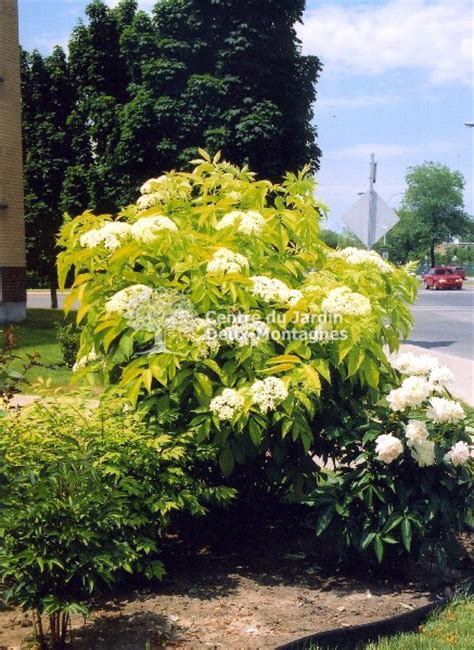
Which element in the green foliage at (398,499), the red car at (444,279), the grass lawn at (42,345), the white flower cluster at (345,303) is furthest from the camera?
the red car at (444,279)

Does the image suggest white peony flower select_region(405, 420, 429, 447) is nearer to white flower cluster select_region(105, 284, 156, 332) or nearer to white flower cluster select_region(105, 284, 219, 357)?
white flower cluster select_region(105, 284, 219, 357)

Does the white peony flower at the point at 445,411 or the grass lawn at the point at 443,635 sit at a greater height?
the white peony flower at the point at 445,411

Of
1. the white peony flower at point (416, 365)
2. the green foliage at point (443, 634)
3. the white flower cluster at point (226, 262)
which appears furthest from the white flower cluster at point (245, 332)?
the green foliage at point (443, 634)

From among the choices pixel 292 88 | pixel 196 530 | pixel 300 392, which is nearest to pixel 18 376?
pixel 300 392

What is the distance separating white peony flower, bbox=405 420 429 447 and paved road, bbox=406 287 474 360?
266 inches

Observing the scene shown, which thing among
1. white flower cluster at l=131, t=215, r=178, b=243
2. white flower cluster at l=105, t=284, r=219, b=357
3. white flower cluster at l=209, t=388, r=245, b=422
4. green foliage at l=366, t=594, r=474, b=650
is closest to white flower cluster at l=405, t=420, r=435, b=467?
green foliage at l=366, t=594, r=474, b=650

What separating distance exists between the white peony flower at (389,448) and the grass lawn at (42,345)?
747 centimetres

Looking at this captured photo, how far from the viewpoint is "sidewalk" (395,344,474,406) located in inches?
425

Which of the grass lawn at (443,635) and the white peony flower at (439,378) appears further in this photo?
the white peony flower at (439,378)

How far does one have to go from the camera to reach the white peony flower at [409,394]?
4277mm

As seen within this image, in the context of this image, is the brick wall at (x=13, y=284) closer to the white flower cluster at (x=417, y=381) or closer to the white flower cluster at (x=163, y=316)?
the white flower cluster at (x=163, y=316)

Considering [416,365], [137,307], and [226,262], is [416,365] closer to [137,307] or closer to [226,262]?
[226,262]

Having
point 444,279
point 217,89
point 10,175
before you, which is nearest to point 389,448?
point 217,89

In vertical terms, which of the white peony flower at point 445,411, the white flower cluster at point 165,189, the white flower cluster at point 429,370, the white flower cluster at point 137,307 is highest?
the white flower cluster at point 165,189
